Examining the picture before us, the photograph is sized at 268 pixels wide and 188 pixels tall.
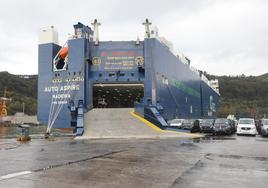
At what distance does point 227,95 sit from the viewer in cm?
14512

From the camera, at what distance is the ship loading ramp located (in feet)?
80.6

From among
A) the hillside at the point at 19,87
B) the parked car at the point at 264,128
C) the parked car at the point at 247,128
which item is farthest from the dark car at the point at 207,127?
the hillside at the point at 19,87

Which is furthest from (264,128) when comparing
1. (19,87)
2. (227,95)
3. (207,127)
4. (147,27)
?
(227,95)

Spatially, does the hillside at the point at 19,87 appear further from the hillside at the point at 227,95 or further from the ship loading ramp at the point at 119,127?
the ship loading ramp at the point at 119,127

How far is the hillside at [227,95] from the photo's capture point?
92450 millimetres

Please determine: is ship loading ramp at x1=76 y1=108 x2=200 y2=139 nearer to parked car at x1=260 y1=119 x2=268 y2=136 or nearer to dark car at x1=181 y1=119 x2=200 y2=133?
dark car at x1=181 y1=119 x2=200 y2=133

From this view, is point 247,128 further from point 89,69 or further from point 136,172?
point 136,172

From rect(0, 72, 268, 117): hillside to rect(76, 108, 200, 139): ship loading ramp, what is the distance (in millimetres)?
54624

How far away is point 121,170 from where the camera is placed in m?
8.88

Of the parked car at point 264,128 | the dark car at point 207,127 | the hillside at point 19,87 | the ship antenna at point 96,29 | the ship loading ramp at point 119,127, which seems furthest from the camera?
the hillside at point 19,87

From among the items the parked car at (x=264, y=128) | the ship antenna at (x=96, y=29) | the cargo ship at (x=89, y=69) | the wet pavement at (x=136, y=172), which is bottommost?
the wet pavement at (x=136, y=172)

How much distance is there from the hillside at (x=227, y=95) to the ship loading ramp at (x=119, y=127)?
54.6 m

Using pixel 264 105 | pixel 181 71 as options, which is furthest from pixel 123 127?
pixel 264 105

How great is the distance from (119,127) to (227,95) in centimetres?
12548
